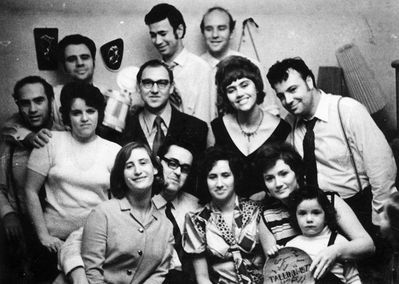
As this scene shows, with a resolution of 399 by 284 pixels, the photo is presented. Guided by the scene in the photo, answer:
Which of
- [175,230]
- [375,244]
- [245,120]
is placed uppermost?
[245,120]

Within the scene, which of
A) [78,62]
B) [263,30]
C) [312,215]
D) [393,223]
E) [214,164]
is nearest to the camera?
[393,223]

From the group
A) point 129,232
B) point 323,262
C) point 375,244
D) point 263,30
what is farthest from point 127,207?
point 263,30

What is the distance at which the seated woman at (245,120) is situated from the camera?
1948 millimetres

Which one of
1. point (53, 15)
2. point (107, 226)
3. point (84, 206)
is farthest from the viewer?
point (53, 15)

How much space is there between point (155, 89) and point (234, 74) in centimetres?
29

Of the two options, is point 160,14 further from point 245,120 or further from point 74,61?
point 245,120

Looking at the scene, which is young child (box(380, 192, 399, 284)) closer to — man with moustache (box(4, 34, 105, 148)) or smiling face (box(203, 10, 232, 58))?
smiling face (box(203, 10, 232, 58))

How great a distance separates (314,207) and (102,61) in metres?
1.00

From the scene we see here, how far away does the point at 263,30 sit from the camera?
2.27 m

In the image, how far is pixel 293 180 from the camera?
1.80 m

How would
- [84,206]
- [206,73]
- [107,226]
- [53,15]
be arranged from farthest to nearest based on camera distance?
[206,73] < [53,15] < [84,206] < [107,226]

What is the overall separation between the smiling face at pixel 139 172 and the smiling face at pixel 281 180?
0.37 meters

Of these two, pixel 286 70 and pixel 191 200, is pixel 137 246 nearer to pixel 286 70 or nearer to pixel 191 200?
pixel 191 200

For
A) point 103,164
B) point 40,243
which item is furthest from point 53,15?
point 40,243
